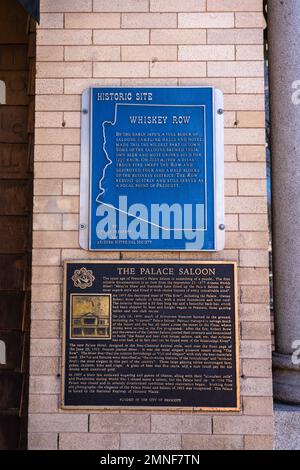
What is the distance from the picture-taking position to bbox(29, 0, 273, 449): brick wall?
140 inches

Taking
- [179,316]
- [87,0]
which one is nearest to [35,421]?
[179,316]

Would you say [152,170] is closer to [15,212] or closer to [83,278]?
[83,278]

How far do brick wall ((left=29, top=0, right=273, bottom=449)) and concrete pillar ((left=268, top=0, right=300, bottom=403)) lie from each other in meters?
0.27

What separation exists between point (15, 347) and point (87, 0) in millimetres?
2988

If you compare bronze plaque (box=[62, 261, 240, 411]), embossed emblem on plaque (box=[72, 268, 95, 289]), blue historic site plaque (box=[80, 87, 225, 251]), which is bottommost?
bronze plaque (box=[62, 261, 240, 411])

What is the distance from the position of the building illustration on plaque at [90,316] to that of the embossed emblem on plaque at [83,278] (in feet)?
0.27

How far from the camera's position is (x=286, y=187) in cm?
388

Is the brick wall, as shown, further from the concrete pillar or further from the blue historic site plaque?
the concrete pillar

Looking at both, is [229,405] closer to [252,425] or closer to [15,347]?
[252,425]

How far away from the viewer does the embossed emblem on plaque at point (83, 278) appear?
12.0ft

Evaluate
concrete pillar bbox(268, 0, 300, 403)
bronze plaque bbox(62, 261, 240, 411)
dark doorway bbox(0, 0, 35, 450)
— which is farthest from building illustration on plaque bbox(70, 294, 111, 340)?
concrete pillar bbox(268, 0, 300, 403)

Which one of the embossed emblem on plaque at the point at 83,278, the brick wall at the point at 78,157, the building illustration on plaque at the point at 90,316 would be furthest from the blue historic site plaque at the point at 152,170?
the building illustration on plaque at the point at 90,316

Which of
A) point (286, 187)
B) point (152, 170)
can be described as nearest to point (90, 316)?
point (152, 170)

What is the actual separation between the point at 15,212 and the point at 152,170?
1.51m
